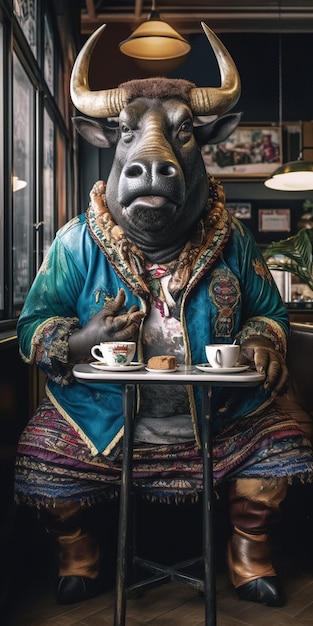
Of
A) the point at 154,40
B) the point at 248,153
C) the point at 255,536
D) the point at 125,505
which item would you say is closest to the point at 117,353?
the point at 125,505

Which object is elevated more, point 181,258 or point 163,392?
A: point 181,258

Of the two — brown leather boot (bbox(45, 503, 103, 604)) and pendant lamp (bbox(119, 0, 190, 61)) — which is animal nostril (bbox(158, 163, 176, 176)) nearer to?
brown leather boot (bbox(45, 503, 103, 604))

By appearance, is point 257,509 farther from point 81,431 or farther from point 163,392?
point 81,431

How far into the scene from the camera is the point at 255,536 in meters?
2.07

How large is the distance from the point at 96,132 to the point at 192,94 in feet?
1.06

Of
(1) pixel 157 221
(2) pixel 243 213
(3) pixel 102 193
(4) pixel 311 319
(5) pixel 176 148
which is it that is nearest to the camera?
(1) pixel 157 221

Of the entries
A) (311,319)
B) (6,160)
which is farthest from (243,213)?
(6,160)

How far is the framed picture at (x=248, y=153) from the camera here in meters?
6.95

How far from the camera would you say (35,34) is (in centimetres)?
396

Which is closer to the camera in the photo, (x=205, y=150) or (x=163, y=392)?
(x=163, y=392)

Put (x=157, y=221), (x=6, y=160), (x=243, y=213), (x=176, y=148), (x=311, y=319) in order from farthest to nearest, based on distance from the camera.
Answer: (x=243, y=213), (x=311, y=319), (x=6, y=160), (x=176, y=148), (x=157, y=221)

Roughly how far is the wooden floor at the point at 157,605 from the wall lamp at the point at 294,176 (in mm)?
3201

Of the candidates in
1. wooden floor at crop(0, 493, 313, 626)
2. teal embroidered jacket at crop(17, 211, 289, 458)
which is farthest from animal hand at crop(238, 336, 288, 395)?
wooden floor at crop(0, 493, 313, 626)

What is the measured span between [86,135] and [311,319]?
300 centimetres
